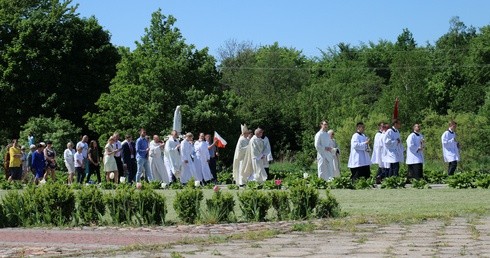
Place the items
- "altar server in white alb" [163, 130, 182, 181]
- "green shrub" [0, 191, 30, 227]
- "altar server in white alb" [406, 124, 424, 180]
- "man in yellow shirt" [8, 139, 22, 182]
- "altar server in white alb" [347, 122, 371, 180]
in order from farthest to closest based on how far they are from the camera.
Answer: "man in yellow shirt" [8, 139, 22, 182] < "altar server in white alb" [163, 130, 182, 181] < "altar server in white alb" [406, 124, 424, 180] < "altar server in white alb" [347, 122, 371, 180] < "green shrub" [0, 191, 30, 227]

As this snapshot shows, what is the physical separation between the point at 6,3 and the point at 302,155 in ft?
90.2

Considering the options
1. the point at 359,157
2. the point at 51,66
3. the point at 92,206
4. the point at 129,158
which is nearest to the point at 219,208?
the point at 92,206

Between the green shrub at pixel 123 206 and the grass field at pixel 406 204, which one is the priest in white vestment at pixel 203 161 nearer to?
the grass field at pixel 406 204

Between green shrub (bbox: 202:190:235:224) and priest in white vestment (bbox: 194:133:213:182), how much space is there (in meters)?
16.8

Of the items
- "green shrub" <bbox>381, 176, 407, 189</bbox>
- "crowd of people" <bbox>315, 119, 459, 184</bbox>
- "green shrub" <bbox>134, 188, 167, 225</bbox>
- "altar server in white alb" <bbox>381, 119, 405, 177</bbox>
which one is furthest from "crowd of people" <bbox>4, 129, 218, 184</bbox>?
"green shrub" <bbox>134, 188, 167, 225</bbox>

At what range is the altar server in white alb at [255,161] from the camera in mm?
29828

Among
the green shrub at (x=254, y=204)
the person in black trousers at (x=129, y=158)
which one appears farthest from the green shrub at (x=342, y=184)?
the person in black trousers at (x=129, y=158)

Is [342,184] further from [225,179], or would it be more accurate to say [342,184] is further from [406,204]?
[225,179]

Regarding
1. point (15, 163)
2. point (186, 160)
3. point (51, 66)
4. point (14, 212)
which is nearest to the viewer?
point (14, 212)

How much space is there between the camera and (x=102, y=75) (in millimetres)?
64688

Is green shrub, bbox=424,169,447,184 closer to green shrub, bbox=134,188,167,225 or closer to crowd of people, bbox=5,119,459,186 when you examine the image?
crowd of people, bbox=5,119,459,186

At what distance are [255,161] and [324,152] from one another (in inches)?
74.8

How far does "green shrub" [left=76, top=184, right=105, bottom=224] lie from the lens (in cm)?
1652

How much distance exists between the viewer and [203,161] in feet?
110
